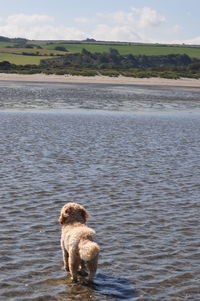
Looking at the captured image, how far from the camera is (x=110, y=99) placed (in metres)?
50.0

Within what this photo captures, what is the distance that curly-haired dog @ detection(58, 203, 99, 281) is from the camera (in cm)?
762

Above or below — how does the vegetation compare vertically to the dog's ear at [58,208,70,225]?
above

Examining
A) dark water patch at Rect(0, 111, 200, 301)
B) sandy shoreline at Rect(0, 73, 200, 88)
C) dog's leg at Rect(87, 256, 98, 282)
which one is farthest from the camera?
sandy shoreline at Rect(0, 73, 200, 88)

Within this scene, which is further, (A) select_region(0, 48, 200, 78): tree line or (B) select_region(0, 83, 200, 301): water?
(A) select_region(0, 48, 200, 78): tree line

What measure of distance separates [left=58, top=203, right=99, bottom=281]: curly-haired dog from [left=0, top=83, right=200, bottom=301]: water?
0.31 m

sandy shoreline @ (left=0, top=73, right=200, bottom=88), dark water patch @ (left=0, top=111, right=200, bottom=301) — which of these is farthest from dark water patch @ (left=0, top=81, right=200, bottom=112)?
sandy shoreline @ (left=0, top=73, right=200, bottom=88)

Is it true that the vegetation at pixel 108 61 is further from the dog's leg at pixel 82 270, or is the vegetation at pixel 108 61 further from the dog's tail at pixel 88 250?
the dog's tail at pixel 88 250

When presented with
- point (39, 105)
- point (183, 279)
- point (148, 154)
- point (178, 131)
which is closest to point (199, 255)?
point (183, 279)

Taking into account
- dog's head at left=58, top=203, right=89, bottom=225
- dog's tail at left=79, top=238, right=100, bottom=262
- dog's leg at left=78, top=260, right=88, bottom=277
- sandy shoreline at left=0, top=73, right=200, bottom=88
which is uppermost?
sandy shoreline at left=0, top=73, right=200, bottom=88

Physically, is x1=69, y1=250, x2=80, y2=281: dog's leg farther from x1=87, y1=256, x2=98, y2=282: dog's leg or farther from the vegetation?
the vegetation

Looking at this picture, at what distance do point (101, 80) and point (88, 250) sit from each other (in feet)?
240

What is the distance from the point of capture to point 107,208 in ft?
39.5

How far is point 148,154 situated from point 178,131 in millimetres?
9676

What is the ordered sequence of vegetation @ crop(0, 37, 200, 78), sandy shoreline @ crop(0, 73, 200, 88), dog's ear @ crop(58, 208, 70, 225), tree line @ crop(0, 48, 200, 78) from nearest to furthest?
dog's ear @ crop(58, 208, 70, 225) → sandy shoreline @ crop(0, 73, 200, 88) → vegetation @ crop(0, 37, 200, 78) → tree line @ crop(0, 48, 200, 78)
